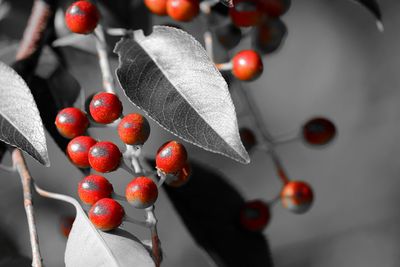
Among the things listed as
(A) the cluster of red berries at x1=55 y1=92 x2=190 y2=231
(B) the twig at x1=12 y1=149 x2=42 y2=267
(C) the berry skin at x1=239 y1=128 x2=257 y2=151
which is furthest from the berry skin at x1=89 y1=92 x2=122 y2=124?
(C) the berry skin at x1=239 y1=128 x2=257 y2=151

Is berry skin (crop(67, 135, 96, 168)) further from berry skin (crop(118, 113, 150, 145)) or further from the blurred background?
the blurred background

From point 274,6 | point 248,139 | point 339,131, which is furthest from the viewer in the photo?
point 339,131

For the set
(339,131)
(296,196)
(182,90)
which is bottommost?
(339,131)

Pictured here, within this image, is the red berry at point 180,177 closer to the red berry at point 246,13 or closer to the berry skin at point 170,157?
the berry skin at point 170,157

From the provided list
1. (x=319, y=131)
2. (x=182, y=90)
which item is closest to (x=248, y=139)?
(x=319, y=131)

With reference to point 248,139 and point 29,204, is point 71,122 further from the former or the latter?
point 248,139
